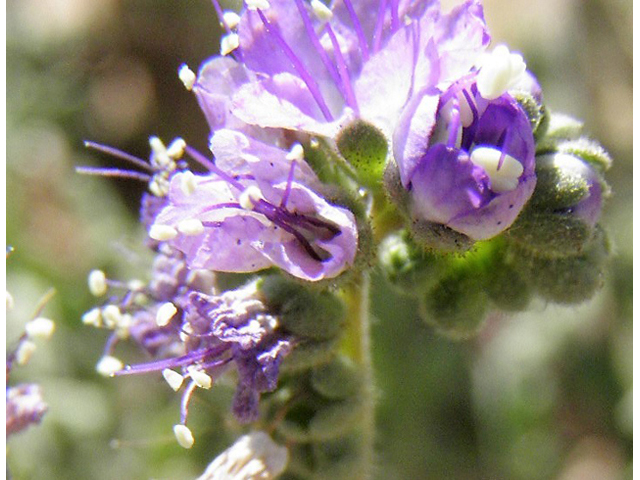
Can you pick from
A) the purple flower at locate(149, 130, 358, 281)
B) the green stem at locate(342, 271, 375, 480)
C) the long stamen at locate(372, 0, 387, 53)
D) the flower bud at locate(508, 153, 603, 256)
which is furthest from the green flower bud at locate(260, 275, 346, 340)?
the long stamen at locate(372, 0, 387, 53)

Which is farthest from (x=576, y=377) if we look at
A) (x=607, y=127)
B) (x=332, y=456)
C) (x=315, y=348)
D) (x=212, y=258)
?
(x=212, y=258)

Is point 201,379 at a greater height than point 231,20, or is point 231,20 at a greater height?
point 231,20

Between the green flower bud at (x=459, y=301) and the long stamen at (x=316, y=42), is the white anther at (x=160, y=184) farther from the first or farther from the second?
the green flower bud at (x=459, y=301)

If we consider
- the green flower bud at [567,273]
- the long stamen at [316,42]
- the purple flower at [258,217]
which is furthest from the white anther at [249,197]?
the green flower bud at [567,273]

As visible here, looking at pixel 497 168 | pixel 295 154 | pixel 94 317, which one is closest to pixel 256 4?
pixel 295 154

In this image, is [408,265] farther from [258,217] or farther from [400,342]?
[400,342]

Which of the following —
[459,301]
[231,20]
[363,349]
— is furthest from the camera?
[363,349]
